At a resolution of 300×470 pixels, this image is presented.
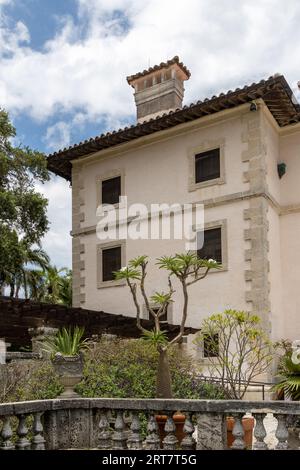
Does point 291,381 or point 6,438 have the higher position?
point 291,381

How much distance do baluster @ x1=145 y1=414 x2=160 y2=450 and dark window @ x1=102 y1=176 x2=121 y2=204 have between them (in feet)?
45.6

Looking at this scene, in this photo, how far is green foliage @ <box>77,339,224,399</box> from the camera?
8781mm

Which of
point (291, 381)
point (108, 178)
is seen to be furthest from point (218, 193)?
point (291, 381)

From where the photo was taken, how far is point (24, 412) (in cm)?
580

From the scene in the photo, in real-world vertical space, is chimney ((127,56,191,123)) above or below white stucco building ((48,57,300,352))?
above

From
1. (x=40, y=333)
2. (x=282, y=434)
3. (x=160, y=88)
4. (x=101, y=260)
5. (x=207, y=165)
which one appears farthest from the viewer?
(x=160, y=88)

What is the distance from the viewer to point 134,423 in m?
6.05

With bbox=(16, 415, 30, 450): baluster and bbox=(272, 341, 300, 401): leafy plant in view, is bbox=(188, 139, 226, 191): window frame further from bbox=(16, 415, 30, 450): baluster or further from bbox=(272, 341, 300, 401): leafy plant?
bbox=(16, 415, 30, 450): baluster

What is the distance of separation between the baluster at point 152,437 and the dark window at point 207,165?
12.3 meters

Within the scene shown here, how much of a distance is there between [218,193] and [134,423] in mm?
11992

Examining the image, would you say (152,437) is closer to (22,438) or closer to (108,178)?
(22,438)

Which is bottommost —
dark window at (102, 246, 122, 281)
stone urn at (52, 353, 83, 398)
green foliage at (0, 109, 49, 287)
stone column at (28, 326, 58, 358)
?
stone urn at (52, 353, 83, 398)

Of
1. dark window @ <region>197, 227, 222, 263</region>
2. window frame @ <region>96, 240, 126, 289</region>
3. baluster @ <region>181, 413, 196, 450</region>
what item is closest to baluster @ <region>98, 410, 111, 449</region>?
baluster @ <region>181, 413, 196, 450</region>
